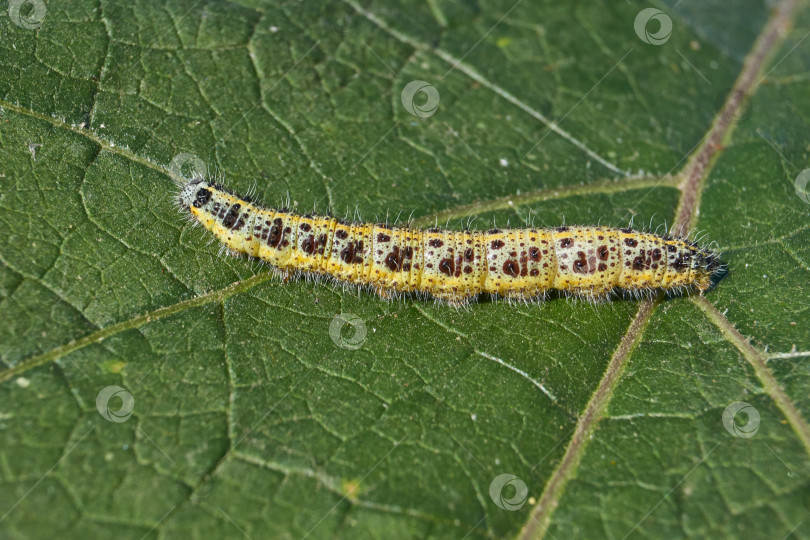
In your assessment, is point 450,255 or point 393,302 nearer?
point 393,302

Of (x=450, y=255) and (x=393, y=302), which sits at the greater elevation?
(x=450, y=255)

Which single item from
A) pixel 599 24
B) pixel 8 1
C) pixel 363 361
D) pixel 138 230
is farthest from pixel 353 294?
pixel 599 24

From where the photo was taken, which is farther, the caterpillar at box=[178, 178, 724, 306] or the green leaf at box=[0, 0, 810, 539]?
the caterpillar at box=[178, 178, 724, 306]

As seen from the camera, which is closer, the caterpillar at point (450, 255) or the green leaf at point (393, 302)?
the green leaf at point (393, 302)

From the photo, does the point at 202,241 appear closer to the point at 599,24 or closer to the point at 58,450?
the point at 58,450
